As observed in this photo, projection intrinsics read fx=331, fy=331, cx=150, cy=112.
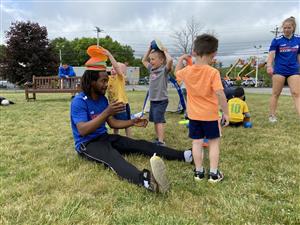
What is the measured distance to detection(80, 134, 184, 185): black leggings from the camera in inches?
119

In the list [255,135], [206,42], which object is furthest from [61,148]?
[255,135]

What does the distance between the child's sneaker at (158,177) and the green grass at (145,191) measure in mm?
73

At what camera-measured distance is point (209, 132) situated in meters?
3.16

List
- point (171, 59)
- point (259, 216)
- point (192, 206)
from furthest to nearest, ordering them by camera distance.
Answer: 1. point (171, 59)
2. point (192, 206)
3. point (259, 216)

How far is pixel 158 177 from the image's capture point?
8.67 feet

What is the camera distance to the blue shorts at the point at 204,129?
10.3ft

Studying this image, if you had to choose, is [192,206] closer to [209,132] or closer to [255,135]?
[209,132]

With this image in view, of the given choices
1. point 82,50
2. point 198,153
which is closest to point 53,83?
point 198,153

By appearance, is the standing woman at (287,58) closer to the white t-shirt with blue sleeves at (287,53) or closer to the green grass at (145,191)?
the white t-shirt with blue sleeves at (287,53)

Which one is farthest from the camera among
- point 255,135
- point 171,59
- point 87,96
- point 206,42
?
point 255,135

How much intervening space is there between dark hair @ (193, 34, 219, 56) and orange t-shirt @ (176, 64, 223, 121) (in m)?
0.13

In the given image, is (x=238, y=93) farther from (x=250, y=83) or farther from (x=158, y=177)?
(x=250, y=83)

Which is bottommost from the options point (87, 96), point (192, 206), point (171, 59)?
point (192, 206)

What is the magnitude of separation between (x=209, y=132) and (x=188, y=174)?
479 mm
